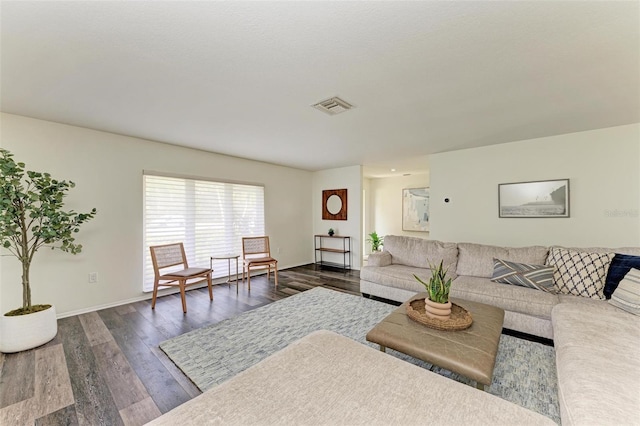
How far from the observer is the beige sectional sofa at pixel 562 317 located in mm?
1081

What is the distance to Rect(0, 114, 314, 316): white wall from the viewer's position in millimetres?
2734

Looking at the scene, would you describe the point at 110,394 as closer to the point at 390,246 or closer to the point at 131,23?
the point at 131,23

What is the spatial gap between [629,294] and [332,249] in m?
4.36

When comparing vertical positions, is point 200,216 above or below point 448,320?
above

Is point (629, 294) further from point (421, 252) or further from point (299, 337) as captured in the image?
point (299, 337)

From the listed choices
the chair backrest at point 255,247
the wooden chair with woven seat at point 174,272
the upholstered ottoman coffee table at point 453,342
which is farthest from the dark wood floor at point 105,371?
the upholstered ottoman coffee table at point 453,342

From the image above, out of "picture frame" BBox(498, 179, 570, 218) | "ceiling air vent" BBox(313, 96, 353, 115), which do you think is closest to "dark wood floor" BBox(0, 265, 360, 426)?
"ceiling air vent" BBox(313, 96, 353, 115)

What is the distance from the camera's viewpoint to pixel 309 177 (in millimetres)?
6211

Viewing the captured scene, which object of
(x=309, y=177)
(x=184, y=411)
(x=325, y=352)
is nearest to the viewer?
(x=184, y=411)

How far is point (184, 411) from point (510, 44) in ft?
8.25

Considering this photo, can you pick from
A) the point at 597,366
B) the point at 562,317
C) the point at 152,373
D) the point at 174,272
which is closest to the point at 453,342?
the point at 597,366

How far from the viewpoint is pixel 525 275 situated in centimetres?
267

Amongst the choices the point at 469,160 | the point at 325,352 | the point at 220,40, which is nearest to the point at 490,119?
the point at 469,160

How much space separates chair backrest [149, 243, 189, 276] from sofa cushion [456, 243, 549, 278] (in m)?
3.96
